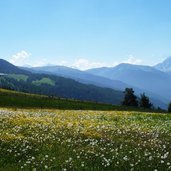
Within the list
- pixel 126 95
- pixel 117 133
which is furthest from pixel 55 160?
pixel 126 95

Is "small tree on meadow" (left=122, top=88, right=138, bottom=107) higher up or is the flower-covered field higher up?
"small tree on meadow" (left=122, top=88, right=138, bottom=107)

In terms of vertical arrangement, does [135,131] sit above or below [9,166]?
above

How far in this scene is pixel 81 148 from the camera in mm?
20969

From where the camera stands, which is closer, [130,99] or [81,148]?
[81,148]

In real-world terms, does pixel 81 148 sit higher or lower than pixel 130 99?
lower

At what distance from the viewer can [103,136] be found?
2420 centimetres

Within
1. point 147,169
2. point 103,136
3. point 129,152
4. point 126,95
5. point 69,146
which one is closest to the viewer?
point 147,169

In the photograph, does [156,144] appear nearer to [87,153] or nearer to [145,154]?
[145,154]

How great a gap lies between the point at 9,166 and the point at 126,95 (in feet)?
406

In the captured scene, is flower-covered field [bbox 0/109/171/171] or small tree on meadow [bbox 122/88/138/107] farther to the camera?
small tree on meadow [bbox 122/88/138/107]

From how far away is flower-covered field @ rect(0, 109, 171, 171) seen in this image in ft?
59.3

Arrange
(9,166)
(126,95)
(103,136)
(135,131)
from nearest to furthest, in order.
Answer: (9,166), (103,136), (135,131), (126,95)

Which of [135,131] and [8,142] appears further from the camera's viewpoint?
[135,131]

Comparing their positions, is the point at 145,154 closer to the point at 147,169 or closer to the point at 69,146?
the point at 147,169
